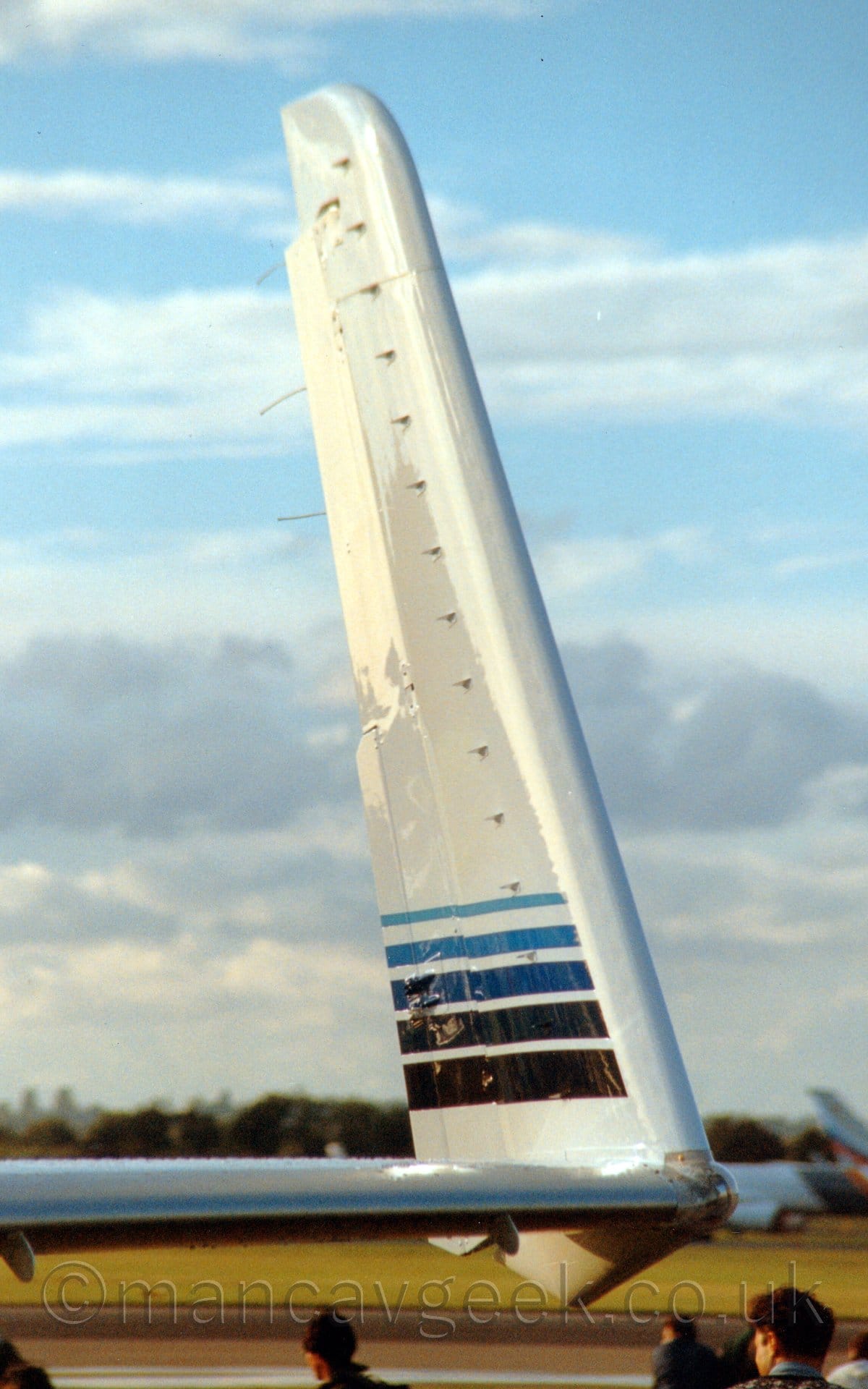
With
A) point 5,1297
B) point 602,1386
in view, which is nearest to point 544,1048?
point 602,1386

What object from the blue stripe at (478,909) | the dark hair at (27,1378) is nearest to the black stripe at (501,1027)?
the blue stripe at (478,909)

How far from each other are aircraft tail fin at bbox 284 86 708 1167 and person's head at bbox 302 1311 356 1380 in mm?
888

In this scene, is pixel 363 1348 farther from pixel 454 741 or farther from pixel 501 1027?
pixel 454 741

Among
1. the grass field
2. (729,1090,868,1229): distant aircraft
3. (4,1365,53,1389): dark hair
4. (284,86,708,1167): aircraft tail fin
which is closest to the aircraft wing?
(284,86,708,1167): aircraft tail fin

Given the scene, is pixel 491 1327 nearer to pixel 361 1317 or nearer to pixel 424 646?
pixel 361 1317

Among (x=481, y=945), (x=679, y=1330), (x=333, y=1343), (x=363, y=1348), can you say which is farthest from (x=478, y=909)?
(x=363, y=1348)

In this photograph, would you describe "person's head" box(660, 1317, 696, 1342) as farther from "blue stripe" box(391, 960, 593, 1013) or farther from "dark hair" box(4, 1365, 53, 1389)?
"dark hair" box(4, 1365, 53, 1389)

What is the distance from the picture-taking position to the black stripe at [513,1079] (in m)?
5.26

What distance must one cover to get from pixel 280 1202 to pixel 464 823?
2194 mm

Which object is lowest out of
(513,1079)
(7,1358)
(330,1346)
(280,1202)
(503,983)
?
(330,1346)

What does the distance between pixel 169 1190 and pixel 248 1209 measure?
8.4 inches

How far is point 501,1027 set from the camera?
5590 millimetres

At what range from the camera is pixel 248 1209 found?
3838mm

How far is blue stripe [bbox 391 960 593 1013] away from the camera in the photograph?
212 inches
